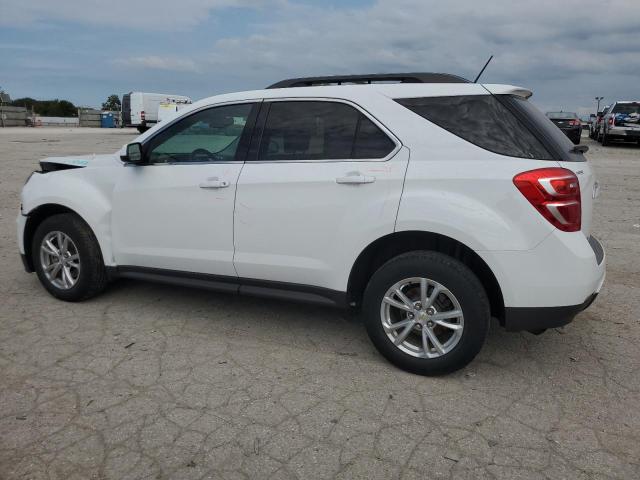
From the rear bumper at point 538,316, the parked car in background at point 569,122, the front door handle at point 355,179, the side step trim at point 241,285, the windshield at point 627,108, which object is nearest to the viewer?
the rear bumper at point 538,316

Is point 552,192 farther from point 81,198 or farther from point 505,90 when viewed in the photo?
point 81,198

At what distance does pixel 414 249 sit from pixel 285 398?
3.93 ft

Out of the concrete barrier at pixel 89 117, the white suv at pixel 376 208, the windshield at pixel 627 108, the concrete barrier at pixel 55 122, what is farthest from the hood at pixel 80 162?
the concrete barrier at pixel 89 117

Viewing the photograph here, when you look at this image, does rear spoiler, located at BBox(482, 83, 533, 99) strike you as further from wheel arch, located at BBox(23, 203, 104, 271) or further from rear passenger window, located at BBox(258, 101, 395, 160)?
wheel arch, located at BBox(23, 203, 104, 271)

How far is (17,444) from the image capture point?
268 centimetres

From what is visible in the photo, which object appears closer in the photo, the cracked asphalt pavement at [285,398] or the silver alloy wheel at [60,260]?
the cracked asphalt pavement at [285,398]

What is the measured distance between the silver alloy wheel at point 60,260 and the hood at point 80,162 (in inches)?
23.4

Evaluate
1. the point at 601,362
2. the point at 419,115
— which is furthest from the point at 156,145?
the point at 601,362

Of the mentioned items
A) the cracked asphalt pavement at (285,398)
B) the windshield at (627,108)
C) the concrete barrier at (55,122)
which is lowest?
the concrete barrier at (55,122)

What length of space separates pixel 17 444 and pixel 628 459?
292cm

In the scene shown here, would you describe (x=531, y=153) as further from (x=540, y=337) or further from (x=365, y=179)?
(x=540, y=337)

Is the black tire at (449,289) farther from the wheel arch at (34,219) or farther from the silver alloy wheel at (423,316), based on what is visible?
the wheel arch at (34,219)

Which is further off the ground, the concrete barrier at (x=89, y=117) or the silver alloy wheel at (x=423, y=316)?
the silver alloy wheel at (x=423, y=316)

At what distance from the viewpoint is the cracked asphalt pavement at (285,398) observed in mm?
2574
